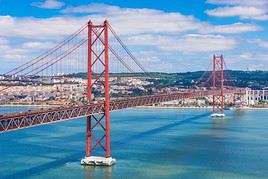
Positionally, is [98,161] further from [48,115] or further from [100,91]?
[100,91]

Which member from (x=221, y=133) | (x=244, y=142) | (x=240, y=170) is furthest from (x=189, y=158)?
(x=221, y=133)

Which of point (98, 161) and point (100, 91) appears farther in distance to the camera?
point (100, 91)

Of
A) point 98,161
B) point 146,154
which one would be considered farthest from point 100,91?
point 98,161

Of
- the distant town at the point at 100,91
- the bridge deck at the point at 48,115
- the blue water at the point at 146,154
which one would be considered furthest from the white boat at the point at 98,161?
the distant town at the point at 100,91

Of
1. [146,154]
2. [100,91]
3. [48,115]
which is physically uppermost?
[100,91]

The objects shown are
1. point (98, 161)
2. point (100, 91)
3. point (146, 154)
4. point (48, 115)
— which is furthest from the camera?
point (100, 91)

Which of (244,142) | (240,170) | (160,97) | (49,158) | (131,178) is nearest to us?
(131,178)

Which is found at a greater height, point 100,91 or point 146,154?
point 100,91

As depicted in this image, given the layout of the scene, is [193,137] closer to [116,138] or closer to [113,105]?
[116,138]

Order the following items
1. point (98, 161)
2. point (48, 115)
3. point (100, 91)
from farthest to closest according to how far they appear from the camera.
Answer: point (100, 91), point (98, 161), point (48, 115)

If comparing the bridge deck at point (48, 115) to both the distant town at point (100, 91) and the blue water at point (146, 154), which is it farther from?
the distant town at point (100, 91)
